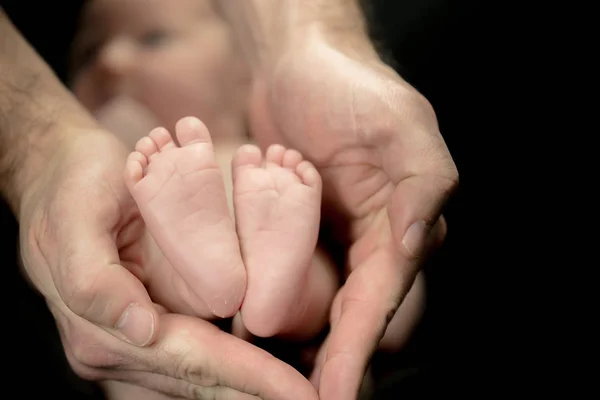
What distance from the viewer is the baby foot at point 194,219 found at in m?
0.42

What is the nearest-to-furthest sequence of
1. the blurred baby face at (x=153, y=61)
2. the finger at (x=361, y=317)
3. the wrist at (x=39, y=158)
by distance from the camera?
the finger at (x=361, y=317) → the wrist at (x=39, y=158) → the blurred baby face at (x=153, y=61)

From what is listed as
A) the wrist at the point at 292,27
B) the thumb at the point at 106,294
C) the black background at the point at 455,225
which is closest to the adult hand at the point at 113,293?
the thumb at the point at 106,294

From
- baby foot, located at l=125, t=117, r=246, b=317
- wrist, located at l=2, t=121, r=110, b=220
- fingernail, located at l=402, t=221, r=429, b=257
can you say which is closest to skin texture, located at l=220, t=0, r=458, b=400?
fingernail, located at l=402, t=221, r=429, b=257

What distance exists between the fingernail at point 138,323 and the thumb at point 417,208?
0.69 feet

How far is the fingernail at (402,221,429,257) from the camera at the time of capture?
0.42 meters

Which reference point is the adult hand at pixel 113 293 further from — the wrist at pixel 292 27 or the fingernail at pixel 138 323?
the wrist at pixel 292 27

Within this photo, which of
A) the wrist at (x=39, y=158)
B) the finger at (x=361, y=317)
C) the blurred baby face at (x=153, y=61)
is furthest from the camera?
the blurred baby face at (x=153, y=61)

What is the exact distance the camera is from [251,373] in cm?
41

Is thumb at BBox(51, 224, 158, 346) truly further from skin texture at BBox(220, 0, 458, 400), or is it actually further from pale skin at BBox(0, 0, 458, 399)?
skin texture at BBox(220, 0, 458, 400)

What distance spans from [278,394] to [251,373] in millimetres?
27

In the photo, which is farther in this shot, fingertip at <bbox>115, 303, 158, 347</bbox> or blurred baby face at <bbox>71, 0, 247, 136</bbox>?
blurred baby face at <bbox>71, 0, 247, 136</bbox>

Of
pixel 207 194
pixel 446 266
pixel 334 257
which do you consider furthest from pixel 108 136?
pixel 446 266

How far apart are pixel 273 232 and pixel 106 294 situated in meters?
0.14

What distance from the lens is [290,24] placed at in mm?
618
